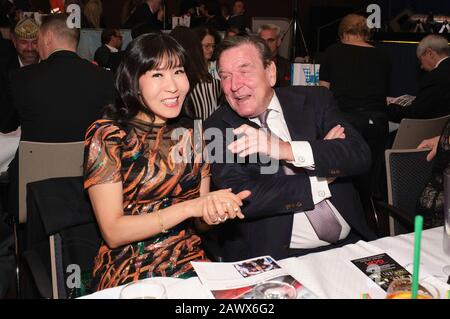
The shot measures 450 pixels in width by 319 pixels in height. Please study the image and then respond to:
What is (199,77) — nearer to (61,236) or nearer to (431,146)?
(431,146)

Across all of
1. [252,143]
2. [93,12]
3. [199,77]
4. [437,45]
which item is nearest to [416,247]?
[252,143]

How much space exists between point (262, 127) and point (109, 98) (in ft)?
4.24

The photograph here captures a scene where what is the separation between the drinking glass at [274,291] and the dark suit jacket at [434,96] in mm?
3238

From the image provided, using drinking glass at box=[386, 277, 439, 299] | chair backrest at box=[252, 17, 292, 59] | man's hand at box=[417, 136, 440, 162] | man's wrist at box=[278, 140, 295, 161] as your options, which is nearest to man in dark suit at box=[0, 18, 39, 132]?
man's wrist at box=[278, 140, 295, 161]

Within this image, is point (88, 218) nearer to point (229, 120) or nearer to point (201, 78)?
point (229, 120)

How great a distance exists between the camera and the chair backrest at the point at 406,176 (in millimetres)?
2312

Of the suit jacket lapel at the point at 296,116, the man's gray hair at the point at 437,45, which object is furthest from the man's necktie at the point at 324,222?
the man's gray hair at the point at 437,45

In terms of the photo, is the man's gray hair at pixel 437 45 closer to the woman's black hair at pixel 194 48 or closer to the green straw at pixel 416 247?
the woman's black hair at pixel 194 48

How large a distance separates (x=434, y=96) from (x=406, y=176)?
189cm

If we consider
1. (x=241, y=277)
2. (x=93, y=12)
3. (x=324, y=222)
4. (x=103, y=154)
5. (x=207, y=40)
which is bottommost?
(x=324, y=222)

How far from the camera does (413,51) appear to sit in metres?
5.84

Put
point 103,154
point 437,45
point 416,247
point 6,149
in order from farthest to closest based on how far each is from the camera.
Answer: point 437,45
point 6,149
point 103,154
point 416,247

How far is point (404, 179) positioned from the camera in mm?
2344
